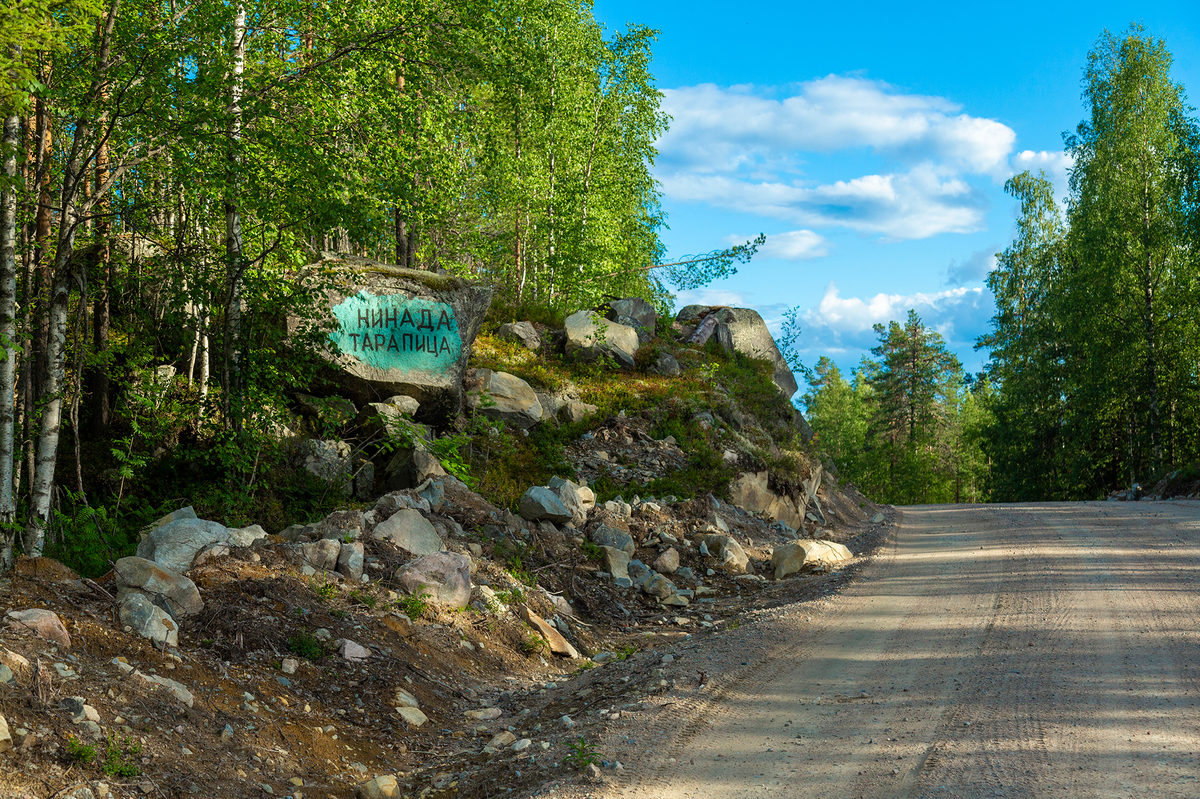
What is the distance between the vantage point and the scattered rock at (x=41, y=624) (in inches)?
194

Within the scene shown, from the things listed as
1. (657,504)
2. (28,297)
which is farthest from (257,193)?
(657,504)

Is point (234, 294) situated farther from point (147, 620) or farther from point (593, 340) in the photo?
point (593, 340)

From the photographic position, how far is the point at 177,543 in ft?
22.2

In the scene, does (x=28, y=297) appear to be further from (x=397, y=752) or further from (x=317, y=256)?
(x=397, y=752)

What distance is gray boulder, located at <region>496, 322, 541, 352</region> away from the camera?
18125 millimetres

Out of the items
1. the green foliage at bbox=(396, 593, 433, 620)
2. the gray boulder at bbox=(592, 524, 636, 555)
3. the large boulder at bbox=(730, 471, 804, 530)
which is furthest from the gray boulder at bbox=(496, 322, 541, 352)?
the green foliage at bbox=(396, 593, 433, 620)

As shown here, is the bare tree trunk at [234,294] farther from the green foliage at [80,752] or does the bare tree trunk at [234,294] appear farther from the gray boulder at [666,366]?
the gray boulder at [666,366]

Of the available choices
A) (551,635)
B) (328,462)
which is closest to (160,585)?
(551,635)

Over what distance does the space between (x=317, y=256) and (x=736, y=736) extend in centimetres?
872

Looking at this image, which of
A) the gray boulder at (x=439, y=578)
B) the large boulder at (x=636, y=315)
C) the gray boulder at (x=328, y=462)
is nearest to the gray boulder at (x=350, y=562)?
the gray boulder at (x=439, y=578)

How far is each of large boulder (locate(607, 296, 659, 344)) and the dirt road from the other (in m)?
12.2

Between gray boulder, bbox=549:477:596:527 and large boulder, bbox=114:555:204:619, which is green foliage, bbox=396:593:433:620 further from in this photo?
gray boulder, bbox=549:477:596:527

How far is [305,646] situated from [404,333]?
24.9 ft

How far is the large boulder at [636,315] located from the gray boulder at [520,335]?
9.97 ft
